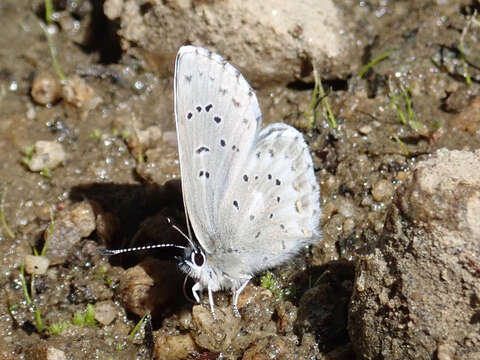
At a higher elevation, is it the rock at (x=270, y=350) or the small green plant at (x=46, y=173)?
the rock at (x=270, y=350)

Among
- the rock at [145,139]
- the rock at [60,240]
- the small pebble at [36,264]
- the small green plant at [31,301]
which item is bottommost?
the small green plant at [31,301]

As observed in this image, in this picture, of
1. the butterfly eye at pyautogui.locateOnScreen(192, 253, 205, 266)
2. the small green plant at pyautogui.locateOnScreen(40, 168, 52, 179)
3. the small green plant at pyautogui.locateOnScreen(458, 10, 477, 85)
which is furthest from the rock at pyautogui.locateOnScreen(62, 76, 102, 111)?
the small green plant at pyautogui.locateOnScreen(458, 10, 477, 85)

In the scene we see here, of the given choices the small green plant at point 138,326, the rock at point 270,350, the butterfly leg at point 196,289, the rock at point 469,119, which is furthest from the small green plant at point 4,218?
the rock at point 469,119

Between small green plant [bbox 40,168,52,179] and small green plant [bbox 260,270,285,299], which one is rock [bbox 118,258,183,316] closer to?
small green plant [bbox 260,270,285,299]

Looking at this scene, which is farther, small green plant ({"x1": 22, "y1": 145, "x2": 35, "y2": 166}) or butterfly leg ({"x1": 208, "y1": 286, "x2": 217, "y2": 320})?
small green plant ({"x1": 22, "y1": 145, "x2": 35, "y2": 166})

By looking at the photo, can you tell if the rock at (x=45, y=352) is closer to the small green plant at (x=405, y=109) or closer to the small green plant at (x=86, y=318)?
the small green plant at (x=86, y=318)

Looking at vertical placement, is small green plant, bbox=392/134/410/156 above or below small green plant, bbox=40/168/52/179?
above

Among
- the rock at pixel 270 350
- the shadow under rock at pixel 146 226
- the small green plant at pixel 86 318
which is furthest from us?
the shadow under rock at pixel 146 226
